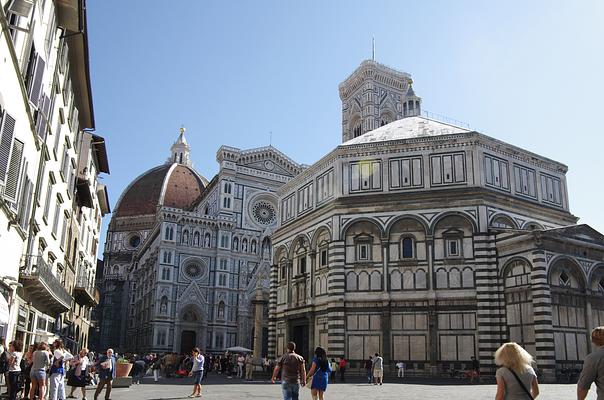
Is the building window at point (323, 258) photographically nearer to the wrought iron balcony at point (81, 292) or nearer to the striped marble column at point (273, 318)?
the striped marble column at point (273, 318)

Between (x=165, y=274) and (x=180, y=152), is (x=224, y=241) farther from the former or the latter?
(x=180, y=152)

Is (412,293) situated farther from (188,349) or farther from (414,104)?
(188,349)

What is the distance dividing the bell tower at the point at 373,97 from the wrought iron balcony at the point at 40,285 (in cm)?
5243

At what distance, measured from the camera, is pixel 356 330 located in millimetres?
30312

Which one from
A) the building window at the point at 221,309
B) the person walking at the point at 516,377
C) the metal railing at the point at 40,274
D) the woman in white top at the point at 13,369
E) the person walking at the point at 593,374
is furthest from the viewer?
the building window at the point at 221,309

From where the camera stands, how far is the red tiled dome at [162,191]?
Answer: 343 ft

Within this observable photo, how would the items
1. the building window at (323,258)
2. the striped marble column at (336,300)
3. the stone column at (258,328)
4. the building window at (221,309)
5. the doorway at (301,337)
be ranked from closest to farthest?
the striped marble column at (336,300), the building window at (323,258), the doorway at (301,337), the stone column at (258,328), the building window at (221,309)

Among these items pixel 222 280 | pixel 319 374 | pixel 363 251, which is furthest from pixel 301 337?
pixel 222 280

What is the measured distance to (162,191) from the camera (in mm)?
104500

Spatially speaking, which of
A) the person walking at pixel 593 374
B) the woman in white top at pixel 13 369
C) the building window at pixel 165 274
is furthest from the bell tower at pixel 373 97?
the person walking at pixel 593 374

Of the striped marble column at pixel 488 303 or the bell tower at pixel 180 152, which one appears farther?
the bell tower at pixel 180 152

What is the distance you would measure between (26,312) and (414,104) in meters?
36.5

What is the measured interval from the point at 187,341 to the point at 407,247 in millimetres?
37101

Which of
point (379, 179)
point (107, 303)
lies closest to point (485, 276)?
point (379, 179)
